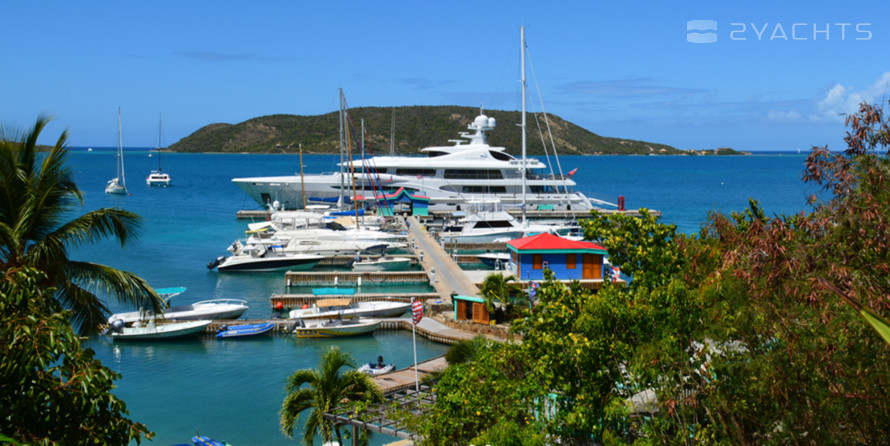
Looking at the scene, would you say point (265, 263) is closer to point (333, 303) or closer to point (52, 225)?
point (333, 303)

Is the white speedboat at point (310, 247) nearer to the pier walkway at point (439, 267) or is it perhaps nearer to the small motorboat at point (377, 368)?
the pier walkway at point (439, 267)

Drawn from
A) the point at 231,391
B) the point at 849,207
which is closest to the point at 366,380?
the point at 231,391

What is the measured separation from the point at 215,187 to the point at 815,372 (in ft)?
327

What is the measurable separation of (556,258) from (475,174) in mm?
32002

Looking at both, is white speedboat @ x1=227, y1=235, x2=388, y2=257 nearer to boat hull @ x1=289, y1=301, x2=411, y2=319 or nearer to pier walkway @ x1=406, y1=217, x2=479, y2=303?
pier walkway @ x1=406, y1=217, x2=479, y2=303

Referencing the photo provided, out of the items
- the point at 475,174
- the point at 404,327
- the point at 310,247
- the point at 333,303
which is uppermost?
the point at 475,174

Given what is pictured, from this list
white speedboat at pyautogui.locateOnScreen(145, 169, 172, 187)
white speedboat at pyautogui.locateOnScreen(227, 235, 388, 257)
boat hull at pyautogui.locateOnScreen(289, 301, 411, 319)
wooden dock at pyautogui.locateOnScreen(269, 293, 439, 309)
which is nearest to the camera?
boat hull at pyautogui.locateOnScreen(289, 301, 411, 319)

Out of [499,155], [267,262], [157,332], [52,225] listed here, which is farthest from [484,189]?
[52,225]

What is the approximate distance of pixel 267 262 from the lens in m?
35.5

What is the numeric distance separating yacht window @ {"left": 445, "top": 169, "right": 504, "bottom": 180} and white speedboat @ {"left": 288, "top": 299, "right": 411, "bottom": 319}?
1278 inches

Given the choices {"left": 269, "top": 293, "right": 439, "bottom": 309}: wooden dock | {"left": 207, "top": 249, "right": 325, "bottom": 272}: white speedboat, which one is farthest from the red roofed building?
{"left": 207, "top": 249, "right": 325, "bottom": 272}: white speedboat

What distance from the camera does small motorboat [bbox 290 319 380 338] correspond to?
24.2 metres

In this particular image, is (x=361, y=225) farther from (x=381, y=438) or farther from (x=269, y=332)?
(x=381, y=438)

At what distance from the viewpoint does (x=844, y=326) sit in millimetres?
6473
